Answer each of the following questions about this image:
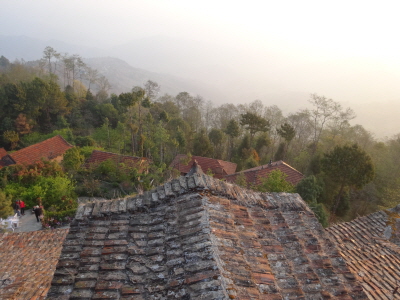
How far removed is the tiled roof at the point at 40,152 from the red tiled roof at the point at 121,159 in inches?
157

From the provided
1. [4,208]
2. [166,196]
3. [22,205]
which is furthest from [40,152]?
[166,196]

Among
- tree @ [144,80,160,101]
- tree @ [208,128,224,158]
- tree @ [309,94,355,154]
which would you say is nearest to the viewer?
tree @ [309,94,355,154]

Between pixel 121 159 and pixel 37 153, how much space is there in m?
8.26

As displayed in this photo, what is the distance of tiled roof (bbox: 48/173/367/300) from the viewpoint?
8.93 ft

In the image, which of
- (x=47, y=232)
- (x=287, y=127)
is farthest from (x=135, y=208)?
(x=287, y=127)

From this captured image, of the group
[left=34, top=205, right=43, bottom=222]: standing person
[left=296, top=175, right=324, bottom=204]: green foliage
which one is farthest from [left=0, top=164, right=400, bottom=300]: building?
[left=296, top=175, right=324, bottom=204]: green foliage

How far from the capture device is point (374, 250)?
7.36m

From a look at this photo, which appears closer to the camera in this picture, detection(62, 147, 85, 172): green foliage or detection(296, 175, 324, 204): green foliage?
detection(296, 175, 324, 204): green foliage

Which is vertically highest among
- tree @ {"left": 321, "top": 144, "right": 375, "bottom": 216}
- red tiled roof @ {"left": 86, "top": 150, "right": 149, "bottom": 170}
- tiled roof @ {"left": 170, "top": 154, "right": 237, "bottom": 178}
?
tree @ {"left": 321, "top": 144, "right": 375, "bottom": 216}

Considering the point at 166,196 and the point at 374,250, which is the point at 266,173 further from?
the point at 166,196

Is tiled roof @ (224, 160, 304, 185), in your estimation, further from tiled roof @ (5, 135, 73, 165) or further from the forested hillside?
tiled roof @ (5, 135, 73, 165)

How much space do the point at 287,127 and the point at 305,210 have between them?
22211 millimetres

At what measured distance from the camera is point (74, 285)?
2889 millimetres

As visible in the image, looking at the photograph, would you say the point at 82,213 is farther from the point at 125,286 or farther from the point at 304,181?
the point at 304,181
